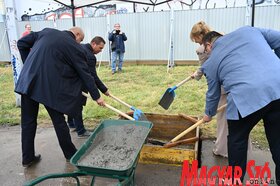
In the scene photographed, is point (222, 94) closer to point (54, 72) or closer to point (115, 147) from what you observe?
point (115, 147)

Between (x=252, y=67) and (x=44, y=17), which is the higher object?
(x=44, y=17)

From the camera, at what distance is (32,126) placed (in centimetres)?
327

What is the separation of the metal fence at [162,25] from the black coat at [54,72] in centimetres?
841

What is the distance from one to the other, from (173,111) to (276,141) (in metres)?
2.93

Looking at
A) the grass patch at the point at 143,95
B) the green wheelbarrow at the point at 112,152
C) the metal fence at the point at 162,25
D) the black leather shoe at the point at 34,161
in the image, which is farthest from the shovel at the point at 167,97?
the metal fence at the point at 162,25

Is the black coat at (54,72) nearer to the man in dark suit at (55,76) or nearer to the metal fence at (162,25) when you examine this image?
the man in dark suit at (55,76)

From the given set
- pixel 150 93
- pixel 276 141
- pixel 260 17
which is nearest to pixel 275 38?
pixel 276 141

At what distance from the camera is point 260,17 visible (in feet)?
32.9

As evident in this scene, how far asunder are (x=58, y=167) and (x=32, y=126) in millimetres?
623

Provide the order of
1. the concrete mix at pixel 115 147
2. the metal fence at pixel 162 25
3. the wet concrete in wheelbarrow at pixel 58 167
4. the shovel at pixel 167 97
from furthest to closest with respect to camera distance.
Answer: the metal fence at pixel 162 25, the shovel at pixel 167 97, the wet concrete in wheelbarrow at pixel 58 167, the concrete mix at pixel 115 147

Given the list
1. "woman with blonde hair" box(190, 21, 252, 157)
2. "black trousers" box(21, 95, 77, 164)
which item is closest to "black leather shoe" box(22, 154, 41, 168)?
"black trousers" box(21, 95, 77, 164)

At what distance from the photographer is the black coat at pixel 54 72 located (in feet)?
9.70

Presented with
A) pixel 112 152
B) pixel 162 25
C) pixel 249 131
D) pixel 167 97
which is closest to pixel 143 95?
Result: pixel 167 97

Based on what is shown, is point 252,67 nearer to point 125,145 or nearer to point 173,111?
point 125,145
